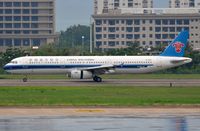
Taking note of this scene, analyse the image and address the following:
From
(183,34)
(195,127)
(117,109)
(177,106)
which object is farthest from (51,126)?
(183,34)

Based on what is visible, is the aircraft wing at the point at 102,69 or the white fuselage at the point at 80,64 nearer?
the aircraft wing at the point at 102,69

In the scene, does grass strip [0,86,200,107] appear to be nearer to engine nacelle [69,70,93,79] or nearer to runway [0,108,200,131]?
runway [0,108,200,131]

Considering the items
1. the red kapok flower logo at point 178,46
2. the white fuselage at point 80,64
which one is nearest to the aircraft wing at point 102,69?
the white fuselage at point 80,64

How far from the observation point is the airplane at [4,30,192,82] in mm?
71000

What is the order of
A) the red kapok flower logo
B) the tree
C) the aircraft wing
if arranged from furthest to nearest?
the tree → the red kapok flower logo → the aircraft wing

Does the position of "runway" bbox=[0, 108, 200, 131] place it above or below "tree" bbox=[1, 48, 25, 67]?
below

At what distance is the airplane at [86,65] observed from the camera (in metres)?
71.0

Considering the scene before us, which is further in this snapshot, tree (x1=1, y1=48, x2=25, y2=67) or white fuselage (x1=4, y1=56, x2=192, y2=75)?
tree (x1=1, y1=48, x2=25, y2=67)

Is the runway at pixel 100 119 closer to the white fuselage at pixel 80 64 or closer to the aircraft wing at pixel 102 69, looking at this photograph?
the aircraft wing at pixel 102 69

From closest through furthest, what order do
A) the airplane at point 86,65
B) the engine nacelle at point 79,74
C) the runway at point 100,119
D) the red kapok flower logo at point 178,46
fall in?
the runway at point 100,119, the engine nacelle at point 79,74, the airplane at point 86,65, the red kapok flower logo at point 178,46

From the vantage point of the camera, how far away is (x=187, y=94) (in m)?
49.7

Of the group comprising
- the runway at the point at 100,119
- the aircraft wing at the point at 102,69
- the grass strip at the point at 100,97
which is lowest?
the grass strip at the point at 100,97

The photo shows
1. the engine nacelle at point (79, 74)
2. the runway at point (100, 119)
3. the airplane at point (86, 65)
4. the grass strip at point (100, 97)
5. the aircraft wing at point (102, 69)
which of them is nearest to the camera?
the runway at point (100, 119)

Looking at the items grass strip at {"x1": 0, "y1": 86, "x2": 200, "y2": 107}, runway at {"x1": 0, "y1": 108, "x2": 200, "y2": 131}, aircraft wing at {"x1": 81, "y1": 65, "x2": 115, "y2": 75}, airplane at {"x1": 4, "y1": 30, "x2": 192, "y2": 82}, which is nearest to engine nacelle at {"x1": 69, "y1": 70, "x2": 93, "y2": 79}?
airplane at {"x1": 4, "y1": 30, "x2": 192, "y2": 82}
